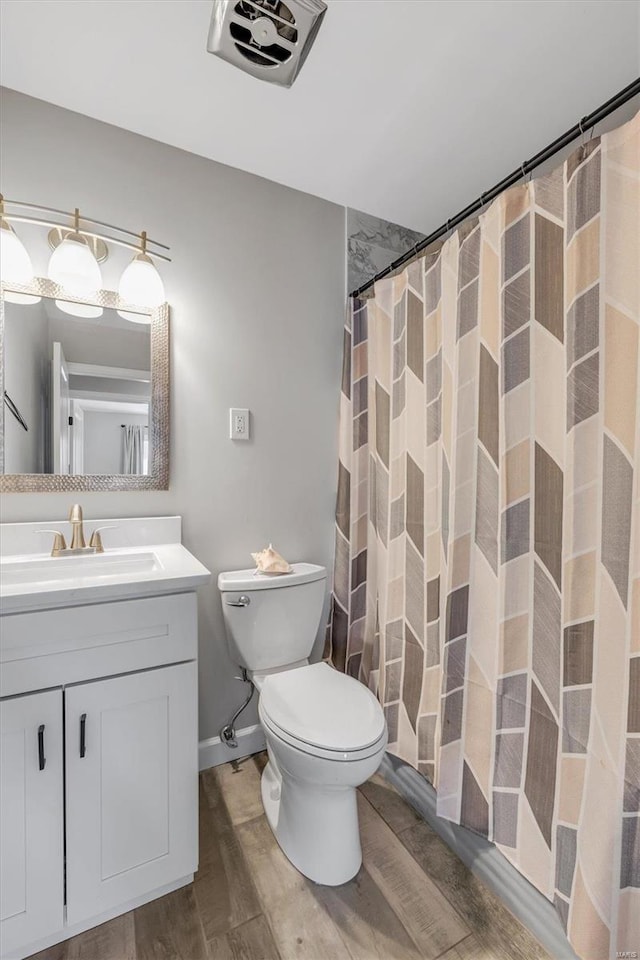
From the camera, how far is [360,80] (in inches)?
48.5

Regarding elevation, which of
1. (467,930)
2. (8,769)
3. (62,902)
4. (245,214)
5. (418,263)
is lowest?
(467,930)

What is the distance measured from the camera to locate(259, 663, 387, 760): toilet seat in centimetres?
109

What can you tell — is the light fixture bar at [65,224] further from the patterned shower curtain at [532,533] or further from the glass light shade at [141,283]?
the patterned shower curtain at [532,533]

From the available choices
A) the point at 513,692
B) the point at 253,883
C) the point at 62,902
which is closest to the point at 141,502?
the point at 62,902

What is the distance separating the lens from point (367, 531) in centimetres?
173

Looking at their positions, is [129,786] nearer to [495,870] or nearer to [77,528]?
[77,528]

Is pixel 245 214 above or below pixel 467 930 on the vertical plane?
above

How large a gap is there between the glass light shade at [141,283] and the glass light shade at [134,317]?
1.6 inches

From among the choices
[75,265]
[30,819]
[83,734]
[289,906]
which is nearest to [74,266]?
[75,265]

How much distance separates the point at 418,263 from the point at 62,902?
78.1 inches

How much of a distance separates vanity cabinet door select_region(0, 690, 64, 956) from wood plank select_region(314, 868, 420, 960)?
67 centimetres

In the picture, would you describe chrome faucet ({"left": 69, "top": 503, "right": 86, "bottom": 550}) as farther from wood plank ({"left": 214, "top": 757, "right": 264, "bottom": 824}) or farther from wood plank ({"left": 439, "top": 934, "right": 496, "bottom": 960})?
wood plank ({"left": 439, "top": 934, "right": 496, "bottom": 960})

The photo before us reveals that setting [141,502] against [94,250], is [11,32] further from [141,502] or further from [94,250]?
[141,502]

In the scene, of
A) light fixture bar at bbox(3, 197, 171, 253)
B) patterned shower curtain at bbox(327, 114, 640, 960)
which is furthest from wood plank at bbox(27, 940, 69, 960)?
light fixture bar at bbox(3, 197, 171, 253)
